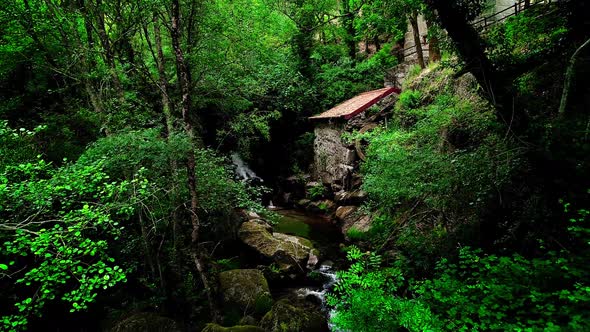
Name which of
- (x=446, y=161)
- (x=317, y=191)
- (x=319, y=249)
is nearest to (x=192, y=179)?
(x=446, y=161)

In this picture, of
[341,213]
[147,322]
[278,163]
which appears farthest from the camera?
[278,163]

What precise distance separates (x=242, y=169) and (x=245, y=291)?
12650mm

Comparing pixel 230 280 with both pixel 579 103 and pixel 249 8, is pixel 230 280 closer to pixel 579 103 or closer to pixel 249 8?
pixel 579 103

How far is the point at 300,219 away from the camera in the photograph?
1700 cm

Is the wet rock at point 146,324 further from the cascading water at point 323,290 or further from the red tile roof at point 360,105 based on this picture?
the red tile roof at point 360,105

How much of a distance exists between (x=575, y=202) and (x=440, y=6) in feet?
14.0

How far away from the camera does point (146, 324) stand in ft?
23.9

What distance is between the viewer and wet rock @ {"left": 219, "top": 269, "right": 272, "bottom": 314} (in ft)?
28.4

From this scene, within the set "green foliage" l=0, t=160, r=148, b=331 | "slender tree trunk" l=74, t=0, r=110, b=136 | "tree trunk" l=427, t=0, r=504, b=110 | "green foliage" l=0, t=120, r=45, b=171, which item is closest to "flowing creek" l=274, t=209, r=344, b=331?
"green foliage" l=0, t=160, r=148, b=331

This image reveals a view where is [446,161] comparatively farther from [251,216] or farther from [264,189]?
[251,216]

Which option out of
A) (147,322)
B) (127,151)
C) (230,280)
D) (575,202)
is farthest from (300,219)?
(575,202)

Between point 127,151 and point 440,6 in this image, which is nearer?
point 440,6

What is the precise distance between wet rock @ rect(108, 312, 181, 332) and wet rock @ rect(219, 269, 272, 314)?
5.34ft

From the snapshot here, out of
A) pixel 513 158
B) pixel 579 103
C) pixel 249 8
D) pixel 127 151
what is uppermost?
pixel 249 8
